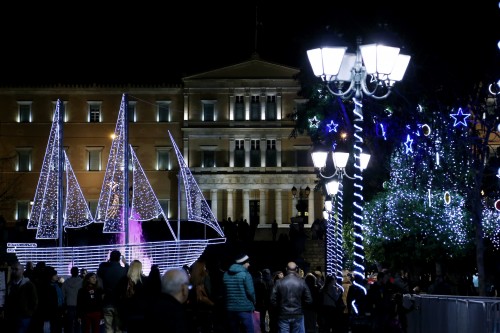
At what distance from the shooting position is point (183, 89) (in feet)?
225

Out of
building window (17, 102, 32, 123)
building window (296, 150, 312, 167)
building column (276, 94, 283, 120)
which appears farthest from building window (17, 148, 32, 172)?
building window (296, 150, 312, 167)

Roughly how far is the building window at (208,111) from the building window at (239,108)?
146 centimetres

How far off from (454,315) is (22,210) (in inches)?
2162

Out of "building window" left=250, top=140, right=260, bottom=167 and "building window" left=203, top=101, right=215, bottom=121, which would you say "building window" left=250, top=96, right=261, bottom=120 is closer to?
"building window" left=250, top=140, right=260, bottom=167

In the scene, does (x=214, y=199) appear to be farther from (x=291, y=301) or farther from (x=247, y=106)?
(x=291, y=301)

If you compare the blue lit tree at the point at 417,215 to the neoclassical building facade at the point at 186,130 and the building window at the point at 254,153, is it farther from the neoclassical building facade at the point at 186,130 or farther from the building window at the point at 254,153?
the building window at the point at 254,153

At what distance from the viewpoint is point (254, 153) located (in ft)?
224

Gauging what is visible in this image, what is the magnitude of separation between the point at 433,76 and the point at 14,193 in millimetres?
41154

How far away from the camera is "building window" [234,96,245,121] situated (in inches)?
2697

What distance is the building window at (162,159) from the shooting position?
68500 mm

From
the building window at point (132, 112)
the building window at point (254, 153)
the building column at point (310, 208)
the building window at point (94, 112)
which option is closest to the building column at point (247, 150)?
the building window at point (254, 153)

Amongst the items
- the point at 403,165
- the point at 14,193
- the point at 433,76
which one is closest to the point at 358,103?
the point at 433,76

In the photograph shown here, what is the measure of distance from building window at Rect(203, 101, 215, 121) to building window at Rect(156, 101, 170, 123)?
233 centimetres

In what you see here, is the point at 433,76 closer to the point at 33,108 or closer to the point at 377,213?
the point at 377,213
